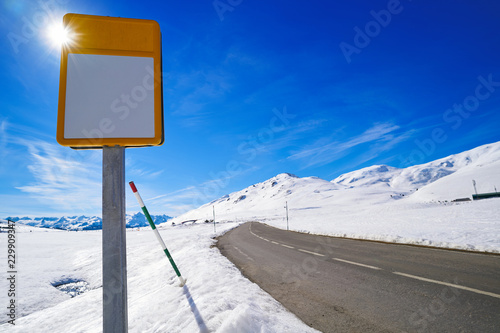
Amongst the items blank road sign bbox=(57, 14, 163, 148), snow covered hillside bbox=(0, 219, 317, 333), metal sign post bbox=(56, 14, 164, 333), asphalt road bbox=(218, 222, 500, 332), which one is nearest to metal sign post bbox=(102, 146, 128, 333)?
metal sign post bbox=(56, 14, 164, 333)

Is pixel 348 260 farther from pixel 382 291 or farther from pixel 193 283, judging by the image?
pixel 193 283

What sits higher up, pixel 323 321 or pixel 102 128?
pixel 102 128

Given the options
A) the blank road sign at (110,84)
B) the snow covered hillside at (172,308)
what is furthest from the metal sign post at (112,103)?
the snow covered hillside at (172,308)

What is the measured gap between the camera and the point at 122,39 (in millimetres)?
1812

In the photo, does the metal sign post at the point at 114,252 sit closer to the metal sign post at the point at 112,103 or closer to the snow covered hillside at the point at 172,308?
the metal sign post at the point at 112,103

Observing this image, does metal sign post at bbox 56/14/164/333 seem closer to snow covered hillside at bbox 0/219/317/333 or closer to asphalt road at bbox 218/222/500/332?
snow covered hillside at bbox 0/219/317/333

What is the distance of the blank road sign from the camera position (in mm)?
1612

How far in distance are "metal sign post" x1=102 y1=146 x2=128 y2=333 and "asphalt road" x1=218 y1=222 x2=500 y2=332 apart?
280cm

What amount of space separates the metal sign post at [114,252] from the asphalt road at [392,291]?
2.80 metres

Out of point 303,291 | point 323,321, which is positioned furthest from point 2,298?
point 323,321

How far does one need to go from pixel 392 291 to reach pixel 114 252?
514 cm

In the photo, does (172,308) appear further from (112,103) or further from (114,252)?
(112,103)

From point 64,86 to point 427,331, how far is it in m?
4.77

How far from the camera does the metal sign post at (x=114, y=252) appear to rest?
1.51 m
